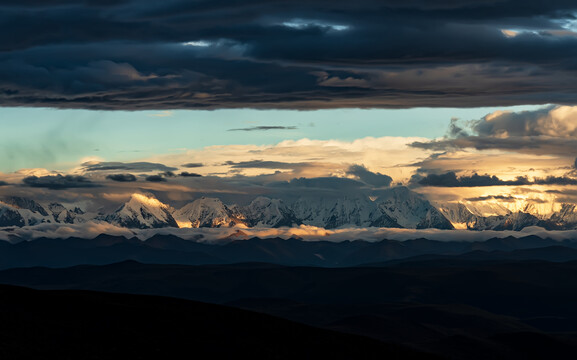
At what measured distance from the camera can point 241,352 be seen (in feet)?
401

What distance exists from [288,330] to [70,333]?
132 feet

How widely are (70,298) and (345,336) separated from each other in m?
43.4

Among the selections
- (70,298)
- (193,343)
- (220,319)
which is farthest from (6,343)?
(220,319)

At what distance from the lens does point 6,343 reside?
106m

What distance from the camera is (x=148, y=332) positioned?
126 meters

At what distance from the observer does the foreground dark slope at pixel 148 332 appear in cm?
11112

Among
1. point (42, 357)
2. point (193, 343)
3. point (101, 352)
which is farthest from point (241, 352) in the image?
point (42, 357)

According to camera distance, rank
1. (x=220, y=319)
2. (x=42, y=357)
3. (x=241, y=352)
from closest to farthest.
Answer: (x=42, y=357) → (x=241, y=352) → (x=220, y=319)

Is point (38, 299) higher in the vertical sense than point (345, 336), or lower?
higher

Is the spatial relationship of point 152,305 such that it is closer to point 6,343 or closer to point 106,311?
point 106,311

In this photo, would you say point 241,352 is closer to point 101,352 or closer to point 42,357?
point 101,352

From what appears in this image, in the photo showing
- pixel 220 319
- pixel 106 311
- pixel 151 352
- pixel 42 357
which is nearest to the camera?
pixel 42 357

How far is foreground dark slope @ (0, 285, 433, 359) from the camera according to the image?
111 meters

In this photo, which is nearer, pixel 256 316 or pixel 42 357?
pixel 42 357
